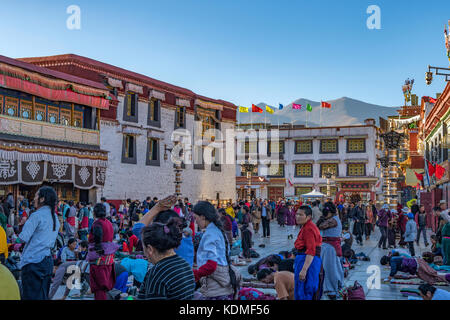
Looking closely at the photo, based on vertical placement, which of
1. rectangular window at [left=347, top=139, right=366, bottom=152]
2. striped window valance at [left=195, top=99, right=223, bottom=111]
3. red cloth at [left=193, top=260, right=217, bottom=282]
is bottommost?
red cloth at [left=193, top=260, right=217, bottom=282]

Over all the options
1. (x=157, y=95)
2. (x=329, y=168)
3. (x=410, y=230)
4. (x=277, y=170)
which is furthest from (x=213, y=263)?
(x=277, y=170)

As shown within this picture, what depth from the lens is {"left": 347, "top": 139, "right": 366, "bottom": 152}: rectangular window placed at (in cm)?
4891

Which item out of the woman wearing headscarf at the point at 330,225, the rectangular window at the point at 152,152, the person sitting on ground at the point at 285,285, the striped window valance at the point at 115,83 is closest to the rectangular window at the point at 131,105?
the striped window valance at the point at 115,83

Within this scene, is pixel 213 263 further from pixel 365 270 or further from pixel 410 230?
pixel 410 230

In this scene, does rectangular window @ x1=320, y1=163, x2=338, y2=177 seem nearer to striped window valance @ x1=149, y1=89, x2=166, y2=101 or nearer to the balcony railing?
striped window valance @ x1=149, y1=89, x2=166, y2=101

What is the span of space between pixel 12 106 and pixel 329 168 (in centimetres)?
3654

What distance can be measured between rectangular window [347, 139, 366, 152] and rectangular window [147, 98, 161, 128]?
26506 millimetres

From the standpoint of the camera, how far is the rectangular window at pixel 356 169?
48.7 meters

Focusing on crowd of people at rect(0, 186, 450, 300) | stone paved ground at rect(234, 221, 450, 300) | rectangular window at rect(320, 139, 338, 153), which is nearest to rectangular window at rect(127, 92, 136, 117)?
stone paved ground at rect(234, 221, 450, 300)

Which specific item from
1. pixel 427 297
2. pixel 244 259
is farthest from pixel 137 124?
pixel 427 297

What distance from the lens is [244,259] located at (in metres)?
13.2

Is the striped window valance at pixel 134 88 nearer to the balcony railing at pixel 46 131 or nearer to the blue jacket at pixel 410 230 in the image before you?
the balcony railing at pixel 46 131
